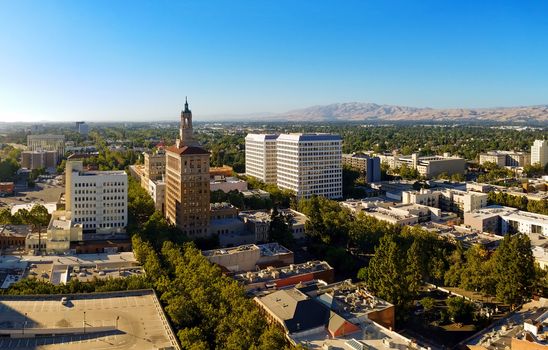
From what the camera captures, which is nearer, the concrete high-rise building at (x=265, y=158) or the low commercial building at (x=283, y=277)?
the low commercial building at (x=283, y=277)

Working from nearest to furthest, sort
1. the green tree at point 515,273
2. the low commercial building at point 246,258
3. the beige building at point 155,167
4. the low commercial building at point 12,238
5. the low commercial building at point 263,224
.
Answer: the green tree at point 515,273, the low commercial building at point 246,258, the low commercial building at point 12,238, the low commercial building at point 263,224, the beige building at point 155,167

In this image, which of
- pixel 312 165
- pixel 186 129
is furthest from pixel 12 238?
pixel 312 165

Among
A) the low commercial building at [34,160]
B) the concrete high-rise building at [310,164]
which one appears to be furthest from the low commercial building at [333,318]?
the low commercial building at [34,160]

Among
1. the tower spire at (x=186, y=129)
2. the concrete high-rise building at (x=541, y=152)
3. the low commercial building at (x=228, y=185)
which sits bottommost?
the low commercial building at (x=228, y=185)

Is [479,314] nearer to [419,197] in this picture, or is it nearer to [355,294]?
[355,294]

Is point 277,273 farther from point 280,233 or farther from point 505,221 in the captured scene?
point 505,221

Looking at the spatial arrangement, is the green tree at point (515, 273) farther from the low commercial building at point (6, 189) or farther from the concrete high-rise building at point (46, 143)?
the concrete high-rise building at point (46, 143)
